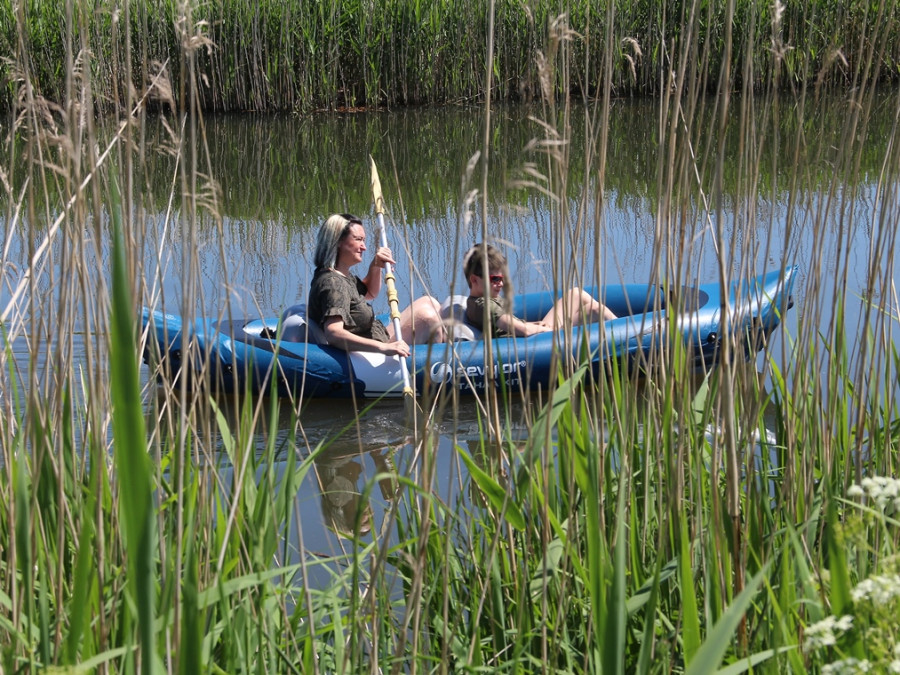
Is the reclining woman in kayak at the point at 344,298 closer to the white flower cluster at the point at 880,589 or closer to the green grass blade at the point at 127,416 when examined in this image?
the white flower cluster at the point at 880,589

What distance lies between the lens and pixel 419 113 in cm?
1113

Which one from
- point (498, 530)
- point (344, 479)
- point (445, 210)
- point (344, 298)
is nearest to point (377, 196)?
point (344, 479)

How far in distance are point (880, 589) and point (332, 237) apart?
134 inches

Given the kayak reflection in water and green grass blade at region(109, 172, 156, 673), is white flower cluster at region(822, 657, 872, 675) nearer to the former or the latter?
green grass blade at region(109, 172, 156, 673)

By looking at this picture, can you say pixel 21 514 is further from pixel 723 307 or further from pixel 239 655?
pixel 723 307

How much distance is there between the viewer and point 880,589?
96 cm

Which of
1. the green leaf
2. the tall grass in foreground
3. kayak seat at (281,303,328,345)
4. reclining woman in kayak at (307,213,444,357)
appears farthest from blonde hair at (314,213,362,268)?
the green leaf

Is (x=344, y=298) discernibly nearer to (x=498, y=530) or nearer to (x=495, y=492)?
(x=495, y=492)

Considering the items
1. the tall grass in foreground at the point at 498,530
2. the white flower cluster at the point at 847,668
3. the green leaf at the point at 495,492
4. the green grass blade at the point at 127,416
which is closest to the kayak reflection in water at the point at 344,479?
the tall grass in foreground at the point at 498,530

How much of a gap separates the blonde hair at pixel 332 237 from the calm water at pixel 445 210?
11.4 inches

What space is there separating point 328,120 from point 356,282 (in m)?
6.75

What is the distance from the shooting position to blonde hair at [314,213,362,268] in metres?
4.18

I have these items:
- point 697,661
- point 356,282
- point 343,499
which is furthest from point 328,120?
point 697,661

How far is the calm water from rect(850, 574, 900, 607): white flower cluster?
0.48 metres
